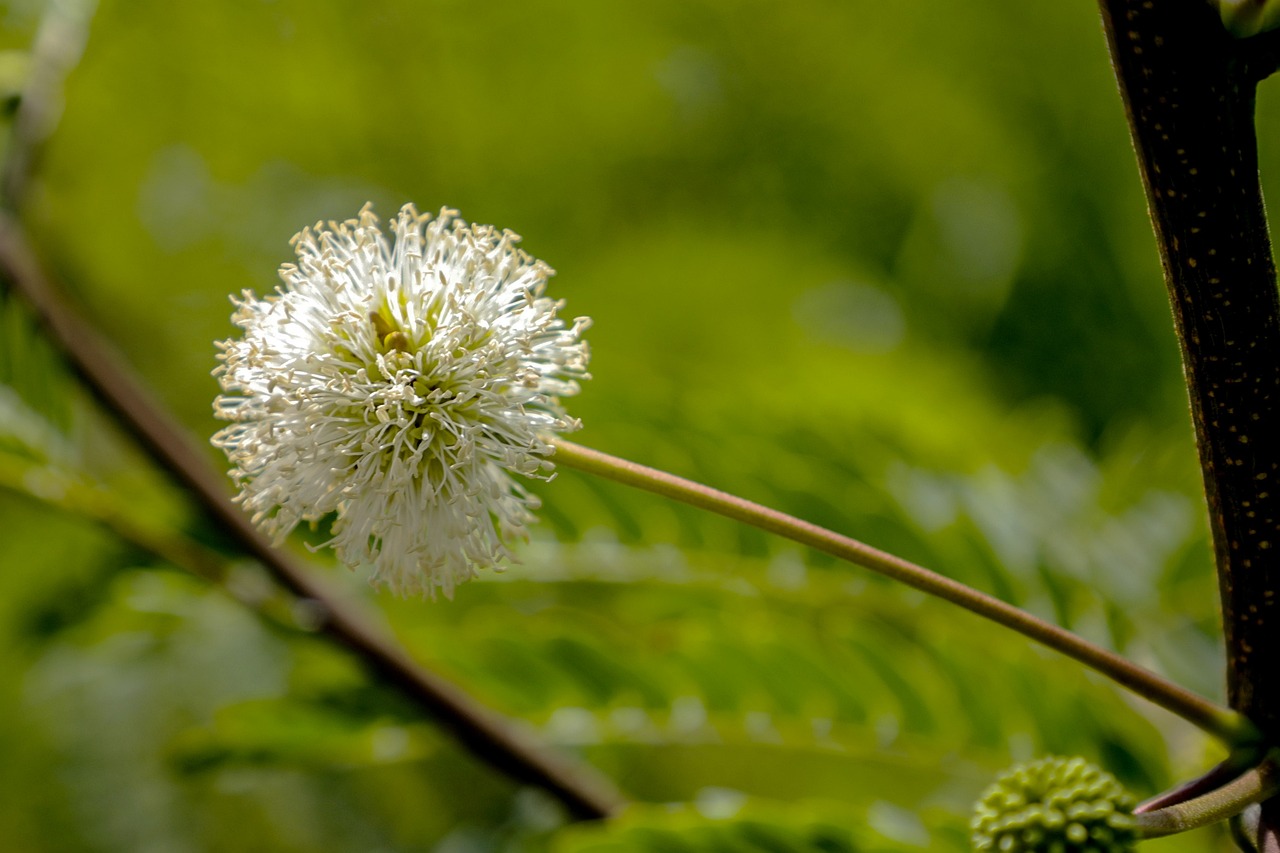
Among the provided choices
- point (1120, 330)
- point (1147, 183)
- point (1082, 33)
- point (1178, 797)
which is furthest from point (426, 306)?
point (1082, 33)

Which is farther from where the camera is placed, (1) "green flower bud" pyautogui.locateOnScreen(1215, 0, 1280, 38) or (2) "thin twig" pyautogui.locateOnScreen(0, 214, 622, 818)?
(2) "thin twig" pyautogui.locateOnScreen(0, 214, 622, 818)

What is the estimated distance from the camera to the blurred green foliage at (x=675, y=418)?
1.57m

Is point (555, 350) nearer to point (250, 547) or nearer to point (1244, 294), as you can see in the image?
point (1244, 294)

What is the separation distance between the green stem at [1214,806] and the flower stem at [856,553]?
0.09 meters

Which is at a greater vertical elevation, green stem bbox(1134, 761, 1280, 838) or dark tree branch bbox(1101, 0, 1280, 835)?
dark tree branch bbox(1101, 0, 1280, 835)

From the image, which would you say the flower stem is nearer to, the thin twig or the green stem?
the green stem

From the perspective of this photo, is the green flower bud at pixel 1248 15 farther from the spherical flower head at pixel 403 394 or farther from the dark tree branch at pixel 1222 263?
the spherical flower head at pixel 403 394

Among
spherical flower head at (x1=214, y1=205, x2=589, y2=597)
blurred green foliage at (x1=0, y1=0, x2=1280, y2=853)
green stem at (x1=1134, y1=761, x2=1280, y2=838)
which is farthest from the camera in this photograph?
blurred green foliage at (x1=0, y1=0, x2=1280, y2=853)

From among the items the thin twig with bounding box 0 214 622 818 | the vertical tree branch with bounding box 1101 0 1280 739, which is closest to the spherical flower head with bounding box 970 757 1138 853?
the vertical tree branch with bounding box 1101 0 1280 739

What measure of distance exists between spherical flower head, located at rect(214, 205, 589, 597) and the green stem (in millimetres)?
568

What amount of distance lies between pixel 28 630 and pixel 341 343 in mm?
1644

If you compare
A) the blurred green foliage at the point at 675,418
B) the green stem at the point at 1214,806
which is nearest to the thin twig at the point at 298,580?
the blurred green foliage at the point at 675,418

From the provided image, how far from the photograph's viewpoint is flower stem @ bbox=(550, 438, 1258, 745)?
0.76 meters

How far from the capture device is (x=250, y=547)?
179cm
